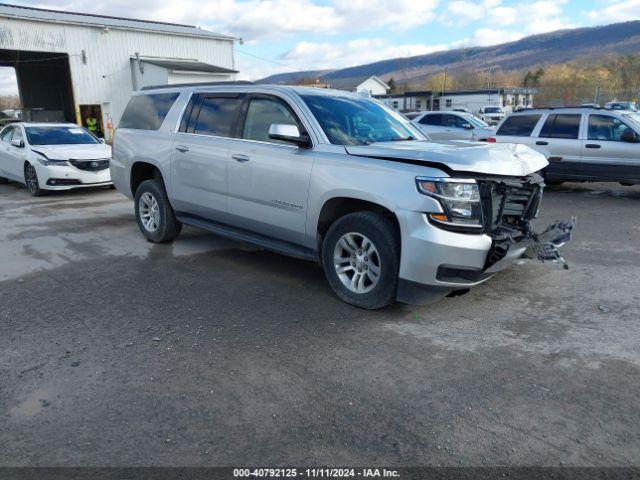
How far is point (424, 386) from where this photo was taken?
338cm

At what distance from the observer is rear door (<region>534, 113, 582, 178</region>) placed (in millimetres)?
10523

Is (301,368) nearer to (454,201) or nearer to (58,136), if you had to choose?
(454,201)

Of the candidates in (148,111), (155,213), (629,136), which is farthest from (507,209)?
(629,136)

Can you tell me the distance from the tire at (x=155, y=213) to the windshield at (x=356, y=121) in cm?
252

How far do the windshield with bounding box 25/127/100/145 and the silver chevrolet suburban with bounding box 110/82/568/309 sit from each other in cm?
656

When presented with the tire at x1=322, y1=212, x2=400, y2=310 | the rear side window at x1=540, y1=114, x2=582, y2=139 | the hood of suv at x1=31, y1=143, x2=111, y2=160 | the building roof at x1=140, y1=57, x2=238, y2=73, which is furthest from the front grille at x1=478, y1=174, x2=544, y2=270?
the building roof at x1=140, y1=57, x2=238, y2=73

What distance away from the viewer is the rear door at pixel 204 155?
567cm

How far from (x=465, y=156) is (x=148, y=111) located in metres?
4.54

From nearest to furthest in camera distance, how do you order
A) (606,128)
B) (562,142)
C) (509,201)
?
(509,201) → (606,128) → (562,142)

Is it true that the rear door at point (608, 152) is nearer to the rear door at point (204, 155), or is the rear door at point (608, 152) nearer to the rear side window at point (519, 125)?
the rear side window at point (519, 125)

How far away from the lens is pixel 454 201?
13.3 ft

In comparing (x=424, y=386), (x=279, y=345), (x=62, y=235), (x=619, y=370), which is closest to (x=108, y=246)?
(x=62, y=235)

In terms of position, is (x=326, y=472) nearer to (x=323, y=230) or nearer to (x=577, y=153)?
(x=323, y=230)

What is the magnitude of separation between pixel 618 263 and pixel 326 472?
16.0 feet
